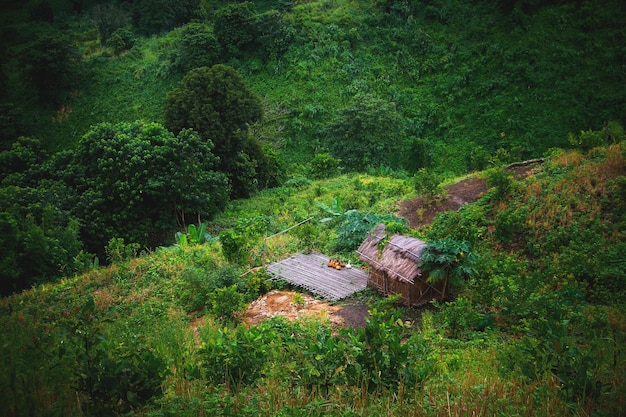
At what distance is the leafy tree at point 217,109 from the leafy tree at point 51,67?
14.6 metres

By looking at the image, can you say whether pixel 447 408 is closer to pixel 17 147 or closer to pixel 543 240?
pixel 543 240

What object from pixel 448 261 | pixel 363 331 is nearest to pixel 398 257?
pixel 448 261

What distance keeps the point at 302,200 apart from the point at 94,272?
29.4 ft

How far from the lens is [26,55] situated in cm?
3014

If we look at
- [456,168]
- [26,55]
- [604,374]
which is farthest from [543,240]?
[26,55]

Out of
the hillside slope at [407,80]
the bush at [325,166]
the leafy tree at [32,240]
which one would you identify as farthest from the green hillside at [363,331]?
the hillside slope at [407,80]

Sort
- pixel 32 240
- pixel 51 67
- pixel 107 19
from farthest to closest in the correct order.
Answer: pixel 107 19 < pixel 51 67 < pixel 32 240

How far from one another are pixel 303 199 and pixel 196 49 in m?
16.1

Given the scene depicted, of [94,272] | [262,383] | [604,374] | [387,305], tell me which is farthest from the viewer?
[94,272]

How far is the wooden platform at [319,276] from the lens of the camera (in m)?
9.02

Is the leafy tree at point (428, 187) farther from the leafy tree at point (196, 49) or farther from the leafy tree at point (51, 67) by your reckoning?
the leafy tree at point (51, 67)

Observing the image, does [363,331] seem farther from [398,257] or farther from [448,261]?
[398,257]

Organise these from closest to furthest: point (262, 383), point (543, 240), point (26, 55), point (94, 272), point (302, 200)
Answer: point (262, 383), point (543, 240), point (94, 272), point (302, 200), point (26, 55)

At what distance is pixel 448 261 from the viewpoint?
7809 mm
